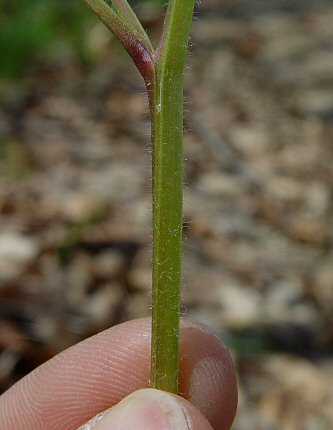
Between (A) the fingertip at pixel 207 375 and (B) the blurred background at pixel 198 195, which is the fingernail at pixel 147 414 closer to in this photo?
(A) the fingertip at pixel 207 375

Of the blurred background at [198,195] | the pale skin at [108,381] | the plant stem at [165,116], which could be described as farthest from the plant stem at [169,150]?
the blurred background at [198,195]

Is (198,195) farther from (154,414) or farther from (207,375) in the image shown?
(154,414)

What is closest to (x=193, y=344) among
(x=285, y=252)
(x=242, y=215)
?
(x=285, y=252)

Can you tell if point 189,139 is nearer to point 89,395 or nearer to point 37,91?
point 37,91

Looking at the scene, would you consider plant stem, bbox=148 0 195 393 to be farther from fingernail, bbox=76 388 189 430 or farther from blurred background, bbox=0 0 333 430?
blurred background, bbox=0 0 333 430

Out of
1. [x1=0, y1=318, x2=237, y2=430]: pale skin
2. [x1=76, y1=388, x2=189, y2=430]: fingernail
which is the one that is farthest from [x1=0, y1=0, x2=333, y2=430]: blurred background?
[x1=76, y1=388, x2=189, y2=430]: fingernail

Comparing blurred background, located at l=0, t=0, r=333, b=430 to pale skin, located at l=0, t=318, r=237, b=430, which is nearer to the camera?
pale skin, located at l=0, t=318, r=237, b=430

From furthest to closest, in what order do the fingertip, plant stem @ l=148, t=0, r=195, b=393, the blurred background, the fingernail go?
the blurred background
the fingertip
the fingernail
plant stem @ l=148, t=0, r=195, b=393

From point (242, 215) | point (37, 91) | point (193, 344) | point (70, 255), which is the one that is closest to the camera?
point (193, 344)

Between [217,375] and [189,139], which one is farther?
[189,139]
